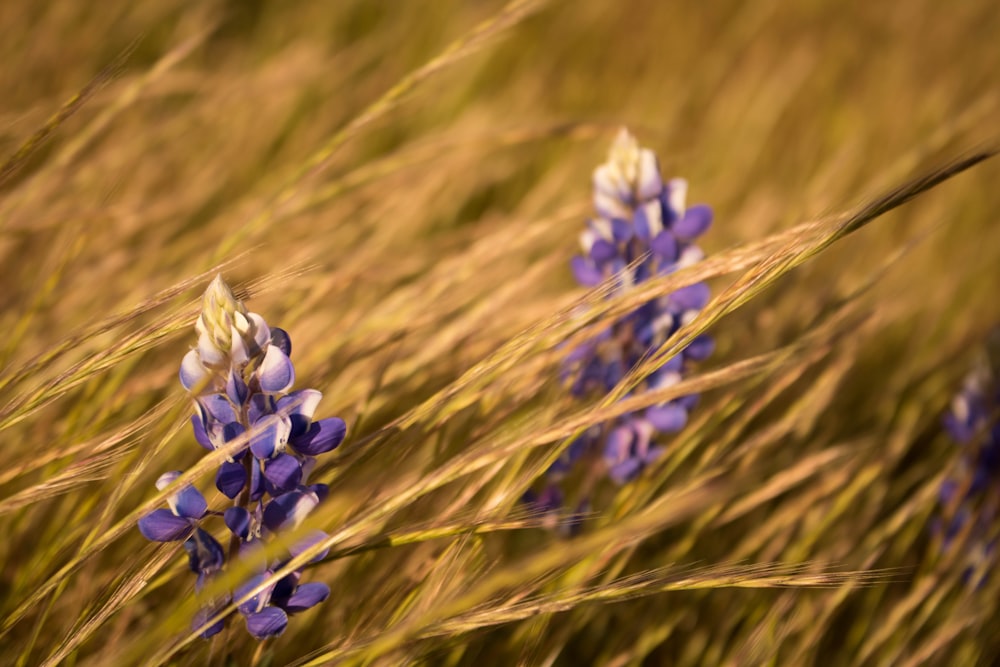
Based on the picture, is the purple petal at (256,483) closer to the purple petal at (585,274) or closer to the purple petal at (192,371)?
the purple petal at (192,371)

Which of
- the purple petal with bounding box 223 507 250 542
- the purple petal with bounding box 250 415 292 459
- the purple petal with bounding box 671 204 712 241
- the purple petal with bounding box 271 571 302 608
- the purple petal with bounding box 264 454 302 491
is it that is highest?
the purple petal with bounding box 250 415 292 459

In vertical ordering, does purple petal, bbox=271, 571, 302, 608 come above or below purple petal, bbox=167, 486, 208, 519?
below

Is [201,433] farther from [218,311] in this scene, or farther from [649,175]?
[649,175]

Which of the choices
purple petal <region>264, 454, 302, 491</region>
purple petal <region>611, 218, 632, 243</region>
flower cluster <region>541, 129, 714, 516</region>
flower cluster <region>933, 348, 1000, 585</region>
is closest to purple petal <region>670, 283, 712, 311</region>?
flower cluster <region>541, 129, 714, 516</region>

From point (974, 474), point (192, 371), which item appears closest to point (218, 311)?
point (192, 371)

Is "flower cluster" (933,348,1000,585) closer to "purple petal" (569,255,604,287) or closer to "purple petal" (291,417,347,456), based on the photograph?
"purple petal" (569,255,604,287)

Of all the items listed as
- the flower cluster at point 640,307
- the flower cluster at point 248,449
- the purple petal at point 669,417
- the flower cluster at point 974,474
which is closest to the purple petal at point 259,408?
the flower cluster at point 248,449
